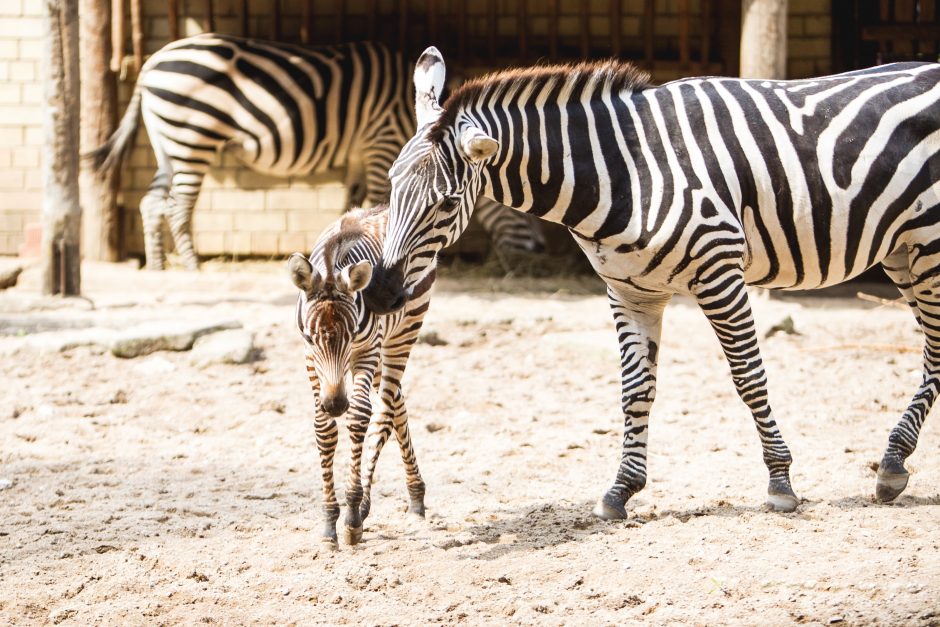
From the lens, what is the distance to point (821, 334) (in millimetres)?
8938

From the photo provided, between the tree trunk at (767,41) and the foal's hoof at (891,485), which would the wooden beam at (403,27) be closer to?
the tree trunk at (767,41)

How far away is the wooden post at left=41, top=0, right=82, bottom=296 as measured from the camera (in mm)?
9586

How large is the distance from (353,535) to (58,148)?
243 inches

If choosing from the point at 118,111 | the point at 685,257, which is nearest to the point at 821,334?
the point at 685,257

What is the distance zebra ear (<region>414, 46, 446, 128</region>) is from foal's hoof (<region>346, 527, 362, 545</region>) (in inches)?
67.6

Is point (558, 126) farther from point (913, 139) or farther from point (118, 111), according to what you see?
point (118, 111)

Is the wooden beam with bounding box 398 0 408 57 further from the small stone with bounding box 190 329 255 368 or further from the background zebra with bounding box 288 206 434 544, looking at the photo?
the background zebra with bounding box 288 206 434 544

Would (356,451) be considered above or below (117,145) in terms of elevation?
below

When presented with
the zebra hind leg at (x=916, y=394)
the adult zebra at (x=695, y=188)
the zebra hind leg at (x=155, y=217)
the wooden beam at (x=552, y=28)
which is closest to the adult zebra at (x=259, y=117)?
the zebra hind leg at (x=155, y=217)

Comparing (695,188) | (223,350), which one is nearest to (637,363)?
(695,188)

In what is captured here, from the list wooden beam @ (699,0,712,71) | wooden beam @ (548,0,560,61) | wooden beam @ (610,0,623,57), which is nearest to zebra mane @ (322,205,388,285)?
wooden beam @ (548,0,560,61)

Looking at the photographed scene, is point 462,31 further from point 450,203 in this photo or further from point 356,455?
point 356,455

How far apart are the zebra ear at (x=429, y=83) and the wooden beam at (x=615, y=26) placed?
7.22 meters

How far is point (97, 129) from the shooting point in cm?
1219
